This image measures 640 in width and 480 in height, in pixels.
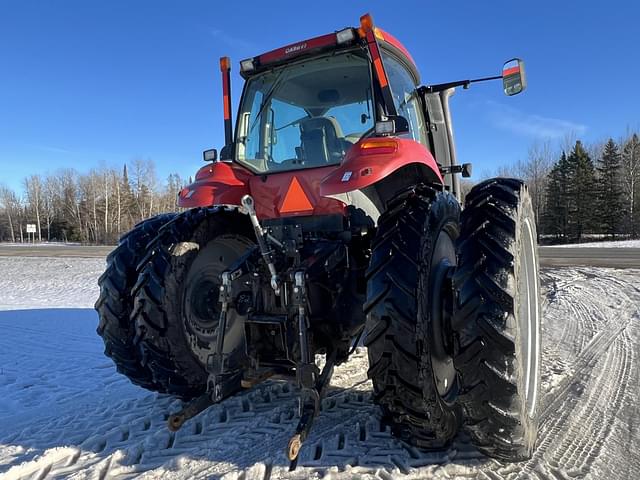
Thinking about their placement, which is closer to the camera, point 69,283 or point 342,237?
point 342,237

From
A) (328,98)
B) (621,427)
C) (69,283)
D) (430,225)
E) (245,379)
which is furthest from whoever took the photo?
(69,283)

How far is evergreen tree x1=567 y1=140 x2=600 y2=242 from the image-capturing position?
4122 centimetres

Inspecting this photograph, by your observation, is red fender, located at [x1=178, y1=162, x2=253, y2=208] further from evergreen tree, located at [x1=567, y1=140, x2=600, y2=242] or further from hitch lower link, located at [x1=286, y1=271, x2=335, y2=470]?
evergreen tree, located at [x1=567, y1=140, x2=600, y2=242]

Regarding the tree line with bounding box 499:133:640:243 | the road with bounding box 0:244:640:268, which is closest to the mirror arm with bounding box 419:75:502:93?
the road with bounding box 0:244:640:268

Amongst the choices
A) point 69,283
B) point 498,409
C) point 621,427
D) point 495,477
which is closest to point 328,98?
point 498,409

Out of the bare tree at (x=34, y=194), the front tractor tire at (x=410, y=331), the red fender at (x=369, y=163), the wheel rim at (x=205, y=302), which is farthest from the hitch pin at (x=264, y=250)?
the bare tree at (x=34, y=194)

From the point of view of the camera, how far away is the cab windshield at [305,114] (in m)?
3.30

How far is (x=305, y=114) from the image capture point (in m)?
3.66

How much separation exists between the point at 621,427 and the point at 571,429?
1.16 ft

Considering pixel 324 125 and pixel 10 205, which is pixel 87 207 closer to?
pixel 10 205

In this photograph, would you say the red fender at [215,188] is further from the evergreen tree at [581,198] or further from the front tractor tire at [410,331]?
the evergreen tree at [581,198]

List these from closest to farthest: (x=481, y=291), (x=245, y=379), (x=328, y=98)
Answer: (x=481, y=291)
(x=245, y=379)
(x=328, y=98)

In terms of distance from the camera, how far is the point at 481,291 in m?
2.06

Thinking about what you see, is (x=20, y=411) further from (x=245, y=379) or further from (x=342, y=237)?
(x=342, y=237)
